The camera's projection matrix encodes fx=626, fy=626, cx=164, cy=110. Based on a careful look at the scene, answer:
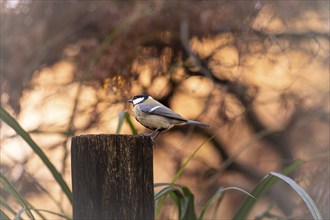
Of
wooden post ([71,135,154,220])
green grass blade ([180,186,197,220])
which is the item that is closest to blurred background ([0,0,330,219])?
green grass blade ([180,186,197,220])

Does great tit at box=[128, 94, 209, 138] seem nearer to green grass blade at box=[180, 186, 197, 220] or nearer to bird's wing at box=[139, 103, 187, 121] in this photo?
bird's wing at box=[139, 103, 187, 121]

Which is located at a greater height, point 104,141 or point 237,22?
point 237,22

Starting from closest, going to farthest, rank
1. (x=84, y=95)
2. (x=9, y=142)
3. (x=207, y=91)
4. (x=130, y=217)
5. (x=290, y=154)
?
(x=130, y=217)
(x=9, y=142)
(x=84, y=95)
(x=207, y=91)
(x=290, y=154)

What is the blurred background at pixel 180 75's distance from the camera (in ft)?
14.1

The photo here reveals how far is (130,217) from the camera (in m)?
1.46

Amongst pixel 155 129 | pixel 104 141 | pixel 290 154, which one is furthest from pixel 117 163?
pixel 290 154

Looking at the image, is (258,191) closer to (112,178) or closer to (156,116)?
(156,116)

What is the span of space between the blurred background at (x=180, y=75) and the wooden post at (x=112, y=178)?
2.58m

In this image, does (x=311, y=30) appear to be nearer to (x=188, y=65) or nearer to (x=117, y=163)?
(x=188, y=65)

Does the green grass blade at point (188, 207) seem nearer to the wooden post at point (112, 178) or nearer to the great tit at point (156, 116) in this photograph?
the great tit at point (156, 116)

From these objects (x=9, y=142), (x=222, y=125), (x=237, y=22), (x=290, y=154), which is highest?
(x=237, y=22)

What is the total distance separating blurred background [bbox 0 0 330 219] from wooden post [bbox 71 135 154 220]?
102 inches

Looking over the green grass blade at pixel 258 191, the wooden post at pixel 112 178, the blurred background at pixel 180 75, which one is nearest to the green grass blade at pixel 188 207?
the green grass blade at pixel 258 191

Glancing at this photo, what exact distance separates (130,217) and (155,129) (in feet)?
2.88
